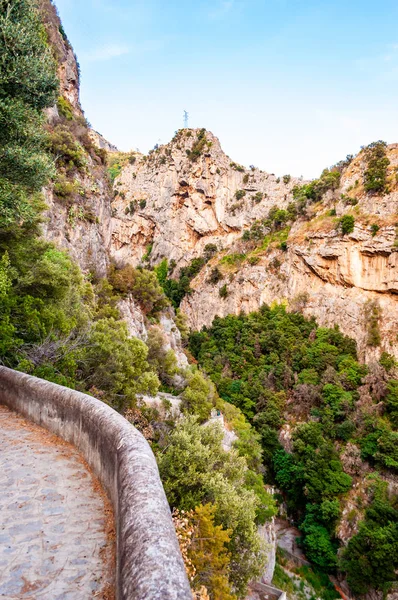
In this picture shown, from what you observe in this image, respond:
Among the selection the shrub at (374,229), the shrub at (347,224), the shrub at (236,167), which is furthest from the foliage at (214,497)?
the shrub at (236,167)

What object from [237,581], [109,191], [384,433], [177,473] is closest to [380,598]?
[384,433]

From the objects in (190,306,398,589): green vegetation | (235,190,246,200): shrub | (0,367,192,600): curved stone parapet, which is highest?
(235,190,246,200): shrub

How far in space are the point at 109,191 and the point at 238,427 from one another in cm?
2787

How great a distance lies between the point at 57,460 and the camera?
5.20 m

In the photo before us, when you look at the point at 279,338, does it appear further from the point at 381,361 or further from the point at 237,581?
the point at 237,581

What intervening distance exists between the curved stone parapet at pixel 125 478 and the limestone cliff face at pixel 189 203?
6271cm

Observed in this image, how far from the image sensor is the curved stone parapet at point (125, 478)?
1968 millimetres

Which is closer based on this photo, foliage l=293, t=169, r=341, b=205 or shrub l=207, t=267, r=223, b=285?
foliage l=293, t=169, r=341, b=205

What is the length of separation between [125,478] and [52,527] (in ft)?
4.33

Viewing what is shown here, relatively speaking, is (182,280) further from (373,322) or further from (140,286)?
(373,322)

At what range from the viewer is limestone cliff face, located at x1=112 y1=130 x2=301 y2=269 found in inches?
2702

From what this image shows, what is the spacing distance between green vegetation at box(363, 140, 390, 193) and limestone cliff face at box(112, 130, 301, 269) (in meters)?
21.9

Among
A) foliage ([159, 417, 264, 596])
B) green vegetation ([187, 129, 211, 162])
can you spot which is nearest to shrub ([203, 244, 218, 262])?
green vegetation ([187, 129, 211, 162])

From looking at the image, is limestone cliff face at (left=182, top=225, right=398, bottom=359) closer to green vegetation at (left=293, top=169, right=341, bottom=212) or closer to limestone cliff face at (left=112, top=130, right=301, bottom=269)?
green vegetation at (left=293, top=169, right=341, bottom=212)
